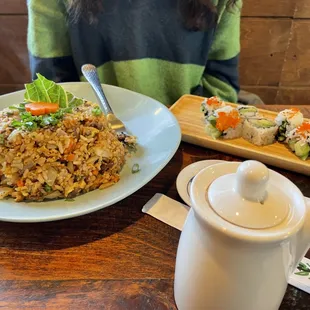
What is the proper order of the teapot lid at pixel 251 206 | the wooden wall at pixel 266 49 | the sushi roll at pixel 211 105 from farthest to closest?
the wooden wall at pixel 266 49 < the sushi roll at pixel 211 105 < the teapot lid at pixel 251 206

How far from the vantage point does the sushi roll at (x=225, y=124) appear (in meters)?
0.99

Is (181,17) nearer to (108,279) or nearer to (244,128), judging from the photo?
(244,128)

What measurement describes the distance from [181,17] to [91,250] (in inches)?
41.8

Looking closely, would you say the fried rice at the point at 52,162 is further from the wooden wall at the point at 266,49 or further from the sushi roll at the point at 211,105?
the wooden wall at the point at 266,49

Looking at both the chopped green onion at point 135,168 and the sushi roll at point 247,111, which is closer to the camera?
the chopped green onion at point 135,168

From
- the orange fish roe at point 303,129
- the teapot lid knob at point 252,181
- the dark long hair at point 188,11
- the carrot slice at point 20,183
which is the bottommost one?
the carrot slice at point 20,183

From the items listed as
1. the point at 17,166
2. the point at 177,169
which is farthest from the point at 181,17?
the point at 17,166

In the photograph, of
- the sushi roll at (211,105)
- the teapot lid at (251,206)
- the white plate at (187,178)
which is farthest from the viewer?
the sushi roll at (211,105)

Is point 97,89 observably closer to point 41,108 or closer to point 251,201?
point 41,108

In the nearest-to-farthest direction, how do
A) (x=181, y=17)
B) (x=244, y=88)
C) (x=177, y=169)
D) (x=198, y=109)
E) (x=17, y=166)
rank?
(x=17, y=166) → (x=177, y=169) → (x=198, y=109) → (x=181, y=17) → (x=244, y=88)

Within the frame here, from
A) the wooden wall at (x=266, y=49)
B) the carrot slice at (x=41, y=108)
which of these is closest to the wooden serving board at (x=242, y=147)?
the carrot slice at (x=41, y=108)

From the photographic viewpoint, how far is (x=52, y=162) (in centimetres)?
79

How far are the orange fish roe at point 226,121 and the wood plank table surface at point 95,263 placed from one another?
268mm

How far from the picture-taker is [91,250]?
2.32 feet
